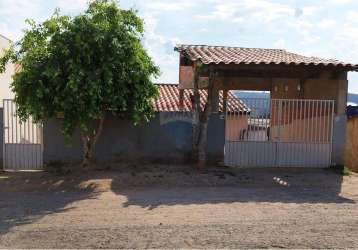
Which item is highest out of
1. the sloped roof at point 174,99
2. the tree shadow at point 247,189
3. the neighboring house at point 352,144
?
the sloped roof at point 174,99

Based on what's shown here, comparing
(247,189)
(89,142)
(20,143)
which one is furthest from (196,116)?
(20,143)

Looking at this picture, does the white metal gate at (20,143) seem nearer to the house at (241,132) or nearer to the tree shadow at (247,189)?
the house at (241,132)

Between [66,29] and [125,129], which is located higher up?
[66,29]

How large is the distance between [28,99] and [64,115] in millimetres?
865

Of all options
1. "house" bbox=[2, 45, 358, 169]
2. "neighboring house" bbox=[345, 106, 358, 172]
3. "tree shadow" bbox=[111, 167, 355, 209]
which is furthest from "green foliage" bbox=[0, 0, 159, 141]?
"neighboring house" bbox=[345, 106, 358, 172]

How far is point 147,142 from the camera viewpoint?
12.0m

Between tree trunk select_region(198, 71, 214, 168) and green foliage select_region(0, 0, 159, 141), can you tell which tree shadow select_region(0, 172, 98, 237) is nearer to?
green foliage select_region(0, 0, 159, 141)

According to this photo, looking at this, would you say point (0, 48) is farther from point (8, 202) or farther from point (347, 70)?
point (347, 70)

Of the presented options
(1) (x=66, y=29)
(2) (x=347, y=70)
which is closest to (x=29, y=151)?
(1) (x=66, y=29)

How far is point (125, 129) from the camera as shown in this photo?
1187 cm

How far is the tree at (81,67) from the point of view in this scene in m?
9.93

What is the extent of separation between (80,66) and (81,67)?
1.4 inches

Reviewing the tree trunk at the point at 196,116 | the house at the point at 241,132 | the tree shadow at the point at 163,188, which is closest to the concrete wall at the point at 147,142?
the house at the point at 241,132

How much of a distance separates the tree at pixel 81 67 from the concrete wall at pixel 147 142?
1.21 meters
